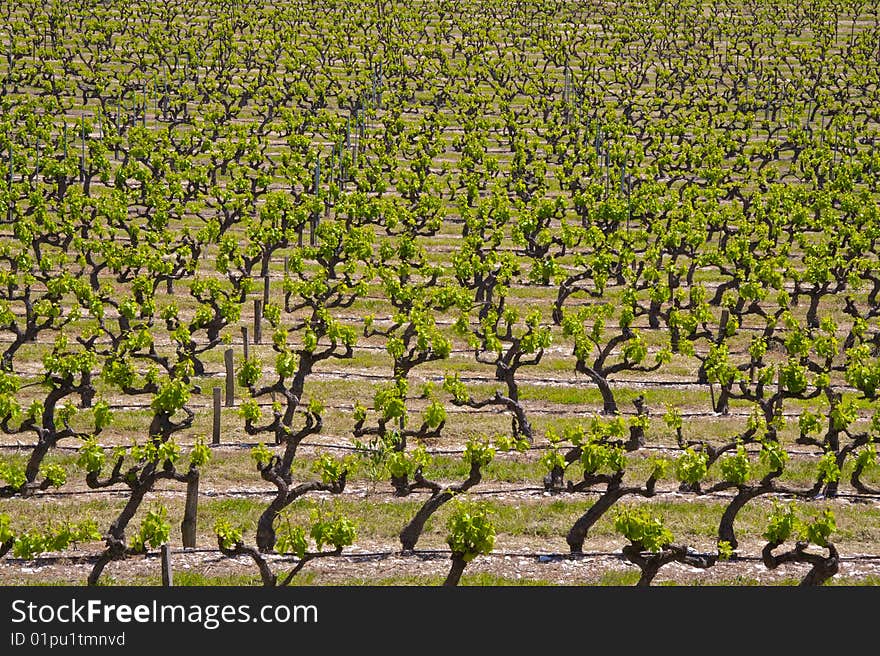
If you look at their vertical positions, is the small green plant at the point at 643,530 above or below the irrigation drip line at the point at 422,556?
above

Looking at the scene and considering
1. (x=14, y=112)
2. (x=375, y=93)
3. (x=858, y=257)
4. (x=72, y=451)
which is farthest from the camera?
(x=375, y=93)

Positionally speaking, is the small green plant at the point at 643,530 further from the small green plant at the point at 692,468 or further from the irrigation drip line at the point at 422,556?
the small green plant at the point at 692,468

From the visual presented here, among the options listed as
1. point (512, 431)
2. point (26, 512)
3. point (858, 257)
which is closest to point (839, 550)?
point (512, 431)

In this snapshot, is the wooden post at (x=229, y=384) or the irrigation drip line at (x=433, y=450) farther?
the wooden post at (x=229, y=384)

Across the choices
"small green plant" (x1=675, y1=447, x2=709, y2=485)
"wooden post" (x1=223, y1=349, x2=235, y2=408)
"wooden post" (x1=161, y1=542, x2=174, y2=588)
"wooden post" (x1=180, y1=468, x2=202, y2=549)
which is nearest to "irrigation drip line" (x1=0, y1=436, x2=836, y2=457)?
"wooden post" (x1=223, y1=349, x2=235, y2=408)

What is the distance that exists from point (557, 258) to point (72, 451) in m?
22.1

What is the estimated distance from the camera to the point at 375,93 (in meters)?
66.4

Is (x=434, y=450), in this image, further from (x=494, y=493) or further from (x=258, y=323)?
(x=258, y=323)

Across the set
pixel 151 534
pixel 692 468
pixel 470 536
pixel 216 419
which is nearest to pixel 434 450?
pixel 216 419

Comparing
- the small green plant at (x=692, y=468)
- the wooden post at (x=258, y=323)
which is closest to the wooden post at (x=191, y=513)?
the small green plant at (x=692, y=468)

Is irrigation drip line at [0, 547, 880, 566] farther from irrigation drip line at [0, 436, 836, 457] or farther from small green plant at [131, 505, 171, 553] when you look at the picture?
irrigation drip line at [0, 436, 836, 457]

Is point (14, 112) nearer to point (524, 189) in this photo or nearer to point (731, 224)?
point (524, 189)

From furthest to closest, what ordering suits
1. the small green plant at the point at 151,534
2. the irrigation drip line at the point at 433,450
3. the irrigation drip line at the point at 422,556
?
1. the irrigation drip line at the point at 433,450
2. the irrigation drip line at the point at 422,556
3. the small green plant at the point at 151,534

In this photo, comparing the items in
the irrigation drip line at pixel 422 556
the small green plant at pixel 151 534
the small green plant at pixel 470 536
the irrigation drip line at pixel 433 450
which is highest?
the small green plant at pixel 470 536
